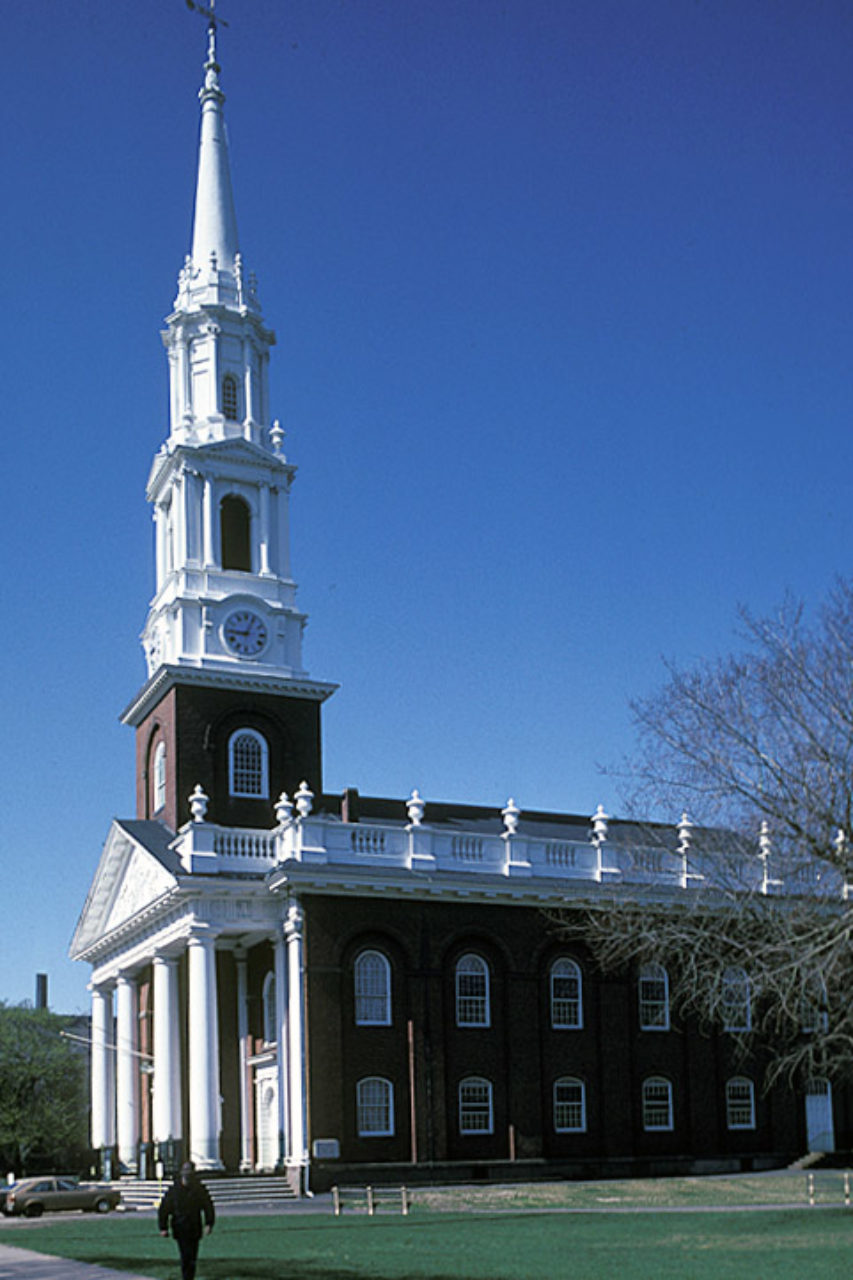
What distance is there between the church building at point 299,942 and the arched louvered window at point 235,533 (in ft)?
0.23

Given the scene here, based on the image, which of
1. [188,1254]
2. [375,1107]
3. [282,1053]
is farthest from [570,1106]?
[188,1254]

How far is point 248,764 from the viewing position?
50.0 meters

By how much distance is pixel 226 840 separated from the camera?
150 feet

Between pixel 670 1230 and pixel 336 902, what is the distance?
19361 mm

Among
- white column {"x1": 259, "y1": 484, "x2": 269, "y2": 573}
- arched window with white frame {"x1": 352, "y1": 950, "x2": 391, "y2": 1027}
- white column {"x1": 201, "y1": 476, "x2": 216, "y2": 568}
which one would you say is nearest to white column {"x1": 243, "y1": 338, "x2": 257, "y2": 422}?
white column {"x1": 259, "y1": 484, "x2": 269, "y2": 573}

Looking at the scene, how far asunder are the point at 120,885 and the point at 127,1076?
19.5 ft

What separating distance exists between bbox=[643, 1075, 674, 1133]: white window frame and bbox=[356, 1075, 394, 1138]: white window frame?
842cm

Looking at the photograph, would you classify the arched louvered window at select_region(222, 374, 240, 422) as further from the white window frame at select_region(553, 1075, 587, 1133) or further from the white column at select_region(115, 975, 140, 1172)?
the white window frame at select_region(553, 1075, 587, 1133)

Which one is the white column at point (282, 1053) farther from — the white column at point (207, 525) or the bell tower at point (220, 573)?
the white column at point (207, 525)

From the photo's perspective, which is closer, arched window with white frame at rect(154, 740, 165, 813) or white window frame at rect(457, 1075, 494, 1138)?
white window frame at rect(457, 1075, 494, 1138)

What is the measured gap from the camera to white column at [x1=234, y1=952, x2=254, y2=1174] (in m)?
47.3

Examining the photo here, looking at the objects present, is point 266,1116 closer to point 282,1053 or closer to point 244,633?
point 282,1053

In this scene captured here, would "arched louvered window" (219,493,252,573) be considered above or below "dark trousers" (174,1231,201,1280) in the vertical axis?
above

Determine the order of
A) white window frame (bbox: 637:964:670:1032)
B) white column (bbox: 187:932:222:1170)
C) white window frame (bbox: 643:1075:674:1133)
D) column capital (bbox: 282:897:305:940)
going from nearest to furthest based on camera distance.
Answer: white column (bbox: 187:932:222:1170) → column capital (bbox: 282:897:305:940) → white window frame (bbox: 643:1075:674:1133) → white window frame (bbox: 637:964:670:1032)
